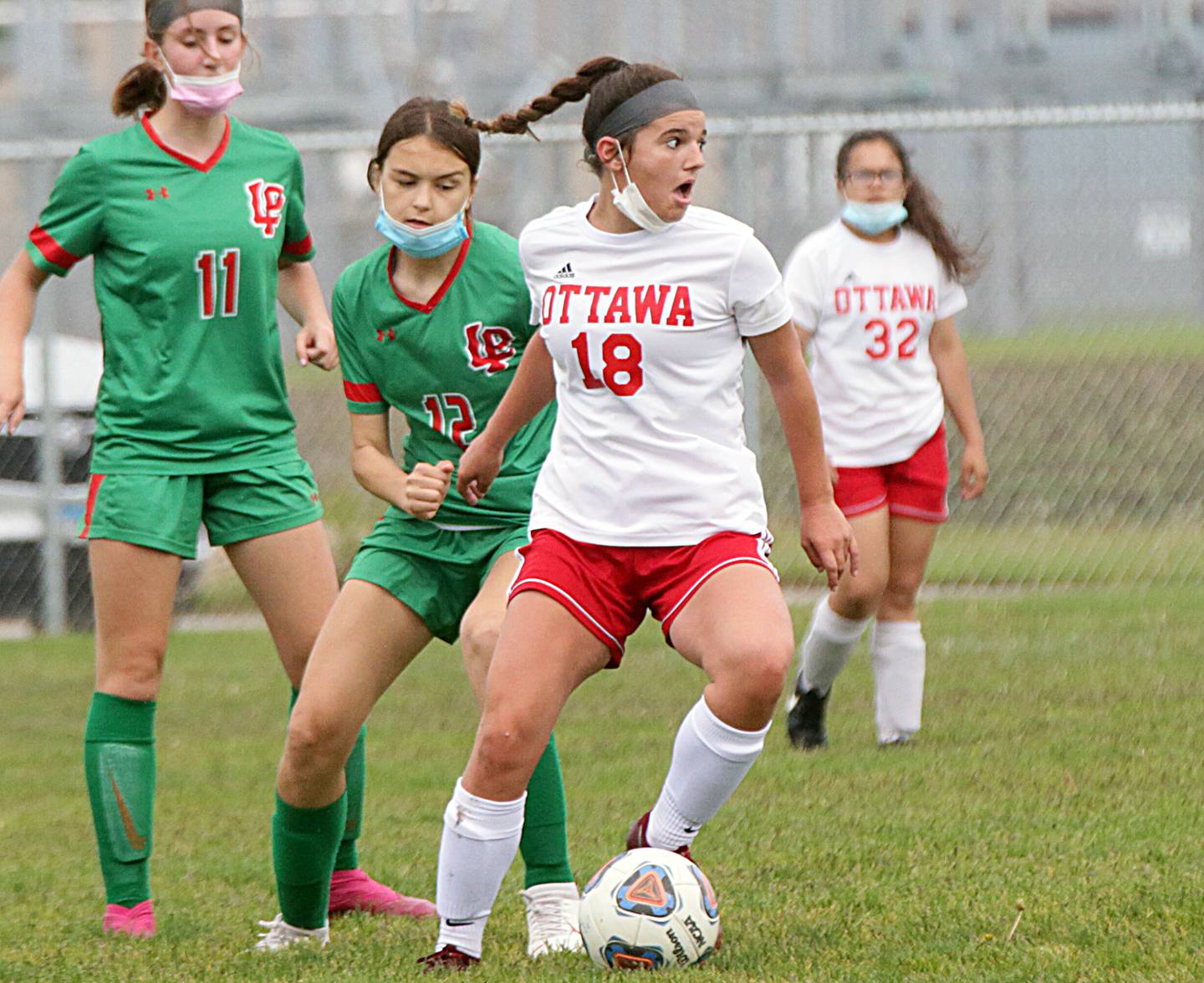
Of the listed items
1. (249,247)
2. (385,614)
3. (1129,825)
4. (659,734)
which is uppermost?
(249,247)

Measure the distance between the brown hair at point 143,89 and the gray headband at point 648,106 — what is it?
129 centimetres

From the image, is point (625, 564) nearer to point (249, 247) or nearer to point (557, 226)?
point (557, 226)

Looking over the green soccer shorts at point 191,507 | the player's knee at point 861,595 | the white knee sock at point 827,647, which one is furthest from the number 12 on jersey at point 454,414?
the white knee sock at point 827,647

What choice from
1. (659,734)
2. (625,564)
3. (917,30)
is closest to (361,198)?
(917,30)

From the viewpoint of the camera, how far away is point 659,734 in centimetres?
741

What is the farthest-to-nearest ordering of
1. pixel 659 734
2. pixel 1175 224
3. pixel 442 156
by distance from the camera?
pixel 1175 224, pixel 659 734, pixel 442 156

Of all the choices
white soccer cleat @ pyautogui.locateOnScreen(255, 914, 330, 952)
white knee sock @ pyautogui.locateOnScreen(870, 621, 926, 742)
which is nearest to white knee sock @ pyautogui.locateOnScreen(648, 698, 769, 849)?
white soccer cleat @ pyautogui.locateOnScreen(255, 914, 330, 952)

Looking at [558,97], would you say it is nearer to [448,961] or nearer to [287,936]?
[448,961]

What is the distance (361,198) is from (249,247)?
875 cm

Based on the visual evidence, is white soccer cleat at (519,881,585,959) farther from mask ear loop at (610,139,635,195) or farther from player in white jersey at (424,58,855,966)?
mask ear loop at (610,139,635,195)

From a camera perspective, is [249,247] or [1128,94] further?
[1128,94]

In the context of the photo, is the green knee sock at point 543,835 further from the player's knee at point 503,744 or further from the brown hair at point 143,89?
the brown hair at point 143,89

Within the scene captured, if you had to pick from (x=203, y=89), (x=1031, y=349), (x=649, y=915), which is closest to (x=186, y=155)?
(x=203, y=89)

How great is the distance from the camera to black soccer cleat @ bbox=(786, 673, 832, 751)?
6.85 m
